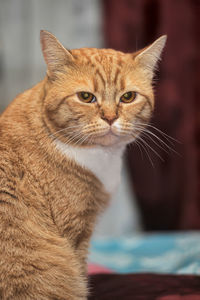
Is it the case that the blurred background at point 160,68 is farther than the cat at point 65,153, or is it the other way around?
the blurred background at point 160,68

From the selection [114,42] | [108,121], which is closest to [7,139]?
[108,121]

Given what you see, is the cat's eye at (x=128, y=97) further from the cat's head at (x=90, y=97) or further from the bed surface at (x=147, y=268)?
the bed surface at (x=147, y=268)

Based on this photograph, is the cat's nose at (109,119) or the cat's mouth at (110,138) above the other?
the cat's nose at (109,119)

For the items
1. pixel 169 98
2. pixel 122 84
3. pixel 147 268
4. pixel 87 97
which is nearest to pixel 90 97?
pixel 87 97

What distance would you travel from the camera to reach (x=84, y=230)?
49.1 inches

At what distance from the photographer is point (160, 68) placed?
110 inches

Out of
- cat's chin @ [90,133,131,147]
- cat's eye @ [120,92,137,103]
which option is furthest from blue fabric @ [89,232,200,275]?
cat's eye @ [120,92,137,103]

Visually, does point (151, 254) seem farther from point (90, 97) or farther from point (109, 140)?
point (90, 97)

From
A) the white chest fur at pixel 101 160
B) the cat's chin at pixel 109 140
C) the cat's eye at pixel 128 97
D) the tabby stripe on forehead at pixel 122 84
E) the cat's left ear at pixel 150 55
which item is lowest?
the white chest fur at pixel 101 160

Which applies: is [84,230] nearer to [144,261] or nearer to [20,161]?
[20,161]

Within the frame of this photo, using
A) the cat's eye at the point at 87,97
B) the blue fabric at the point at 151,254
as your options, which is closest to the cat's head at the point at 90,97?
the cat's eye at the point at 87,97

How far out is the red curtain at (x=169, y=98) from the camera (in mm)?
2789

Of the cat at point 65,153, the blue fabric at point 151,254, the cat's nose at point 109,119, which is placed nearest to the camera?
the cat at point 65,153

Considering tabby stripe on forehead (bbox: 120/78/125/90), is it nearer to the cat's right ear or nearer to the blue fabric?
the cat's right ear
